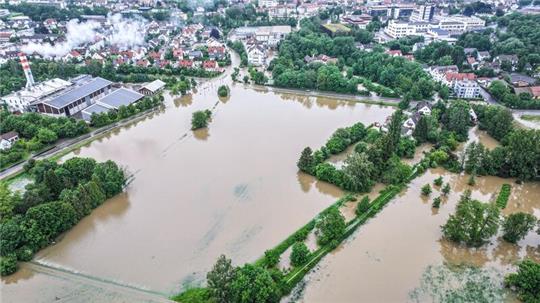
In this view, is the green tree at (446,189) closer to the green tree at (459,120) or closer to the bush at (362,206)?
the bush at (362,206)

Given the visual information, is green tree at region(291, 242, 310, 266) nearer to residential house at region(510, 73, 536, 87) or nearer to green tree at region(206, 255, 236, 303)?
green tree at region(206, 255, 236, 303)

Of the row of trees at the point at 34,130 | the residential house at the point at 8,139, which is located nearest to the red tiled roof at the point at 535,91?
the row of trees at the point at 34,130

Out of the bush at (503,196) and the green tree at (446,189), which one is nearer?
the bush at (503,196)

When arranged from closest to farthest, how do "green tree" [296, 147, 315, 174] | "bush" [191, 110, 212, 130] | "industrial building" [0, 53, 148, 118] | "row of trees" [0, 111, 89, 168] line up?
"green tree" [296, 147, 315, 174]
"row of trees" [0, 111, 89, 168]
"bush" [191, 110, 212, 130]
"industrial building" [0, 53, 148, 118]

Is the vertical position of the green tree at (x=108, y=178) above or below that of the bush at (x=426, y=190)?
above

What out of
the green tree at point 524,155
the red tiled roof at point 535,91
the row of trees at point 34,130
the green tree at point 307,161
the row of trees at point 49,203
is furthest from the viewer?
the red tiled roof at point 535,91

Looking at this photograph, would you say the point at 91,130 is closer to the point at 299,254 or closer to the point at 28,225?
Result: the point at 28,225

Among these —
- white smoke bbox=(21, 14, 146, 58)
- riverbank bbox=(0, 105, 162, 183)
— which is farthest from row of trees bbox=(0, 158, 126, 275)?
white smoke bbox=(21, 14, 146, 58)

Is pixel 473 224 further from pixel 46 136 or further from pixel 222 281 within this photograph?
pixel 46 136
